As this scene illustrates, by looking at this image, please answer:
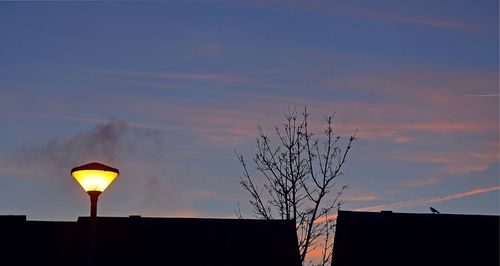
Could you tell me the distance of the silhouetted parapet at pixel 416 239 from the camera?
2445 centimetres

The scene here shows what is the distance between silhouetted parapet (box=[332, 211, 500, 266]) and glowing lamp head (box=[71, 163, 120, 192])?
53.5ft

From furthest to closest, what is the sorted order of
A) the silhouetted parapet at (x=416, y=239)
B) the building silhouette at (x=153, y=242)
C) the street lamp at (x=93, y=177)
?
1. the silhouetted parapet at (x=416, y=239)
2. the building silhouette at (x=153, y=242)
3. the street lamp at (x=93, y=177)

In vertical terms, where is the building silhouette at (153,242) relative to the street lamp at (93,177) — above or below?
above

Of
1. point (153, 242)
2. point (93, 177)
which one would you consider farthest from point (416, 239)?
point (93, 177)

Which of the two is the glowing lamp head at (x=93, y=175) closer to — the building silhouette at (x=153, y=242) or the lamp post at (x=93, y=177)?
the lamp post at (x=93, y=177)

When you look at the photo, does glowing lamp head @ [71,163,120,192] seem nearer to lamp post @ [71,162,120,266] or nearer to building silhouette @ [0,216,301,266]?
lamp post @ [71,162,120,266]

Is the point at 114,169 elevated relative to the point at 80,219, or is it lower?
lower

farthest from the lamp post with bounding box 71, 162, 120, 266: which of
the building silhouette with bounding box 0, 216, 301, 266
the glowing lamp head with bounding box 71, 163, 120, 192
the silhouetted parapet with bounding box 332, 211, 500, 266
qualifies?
the silhouetted parapet with bounding box 332, 211, 500, 266

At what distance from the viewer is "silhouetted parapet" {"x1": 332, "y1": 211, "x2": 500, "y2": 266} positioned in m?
24.5

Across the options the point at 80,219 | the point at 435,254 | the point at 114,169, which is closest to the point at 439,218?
the point at 435,254

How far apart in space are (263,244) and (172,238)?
2961 millimetres

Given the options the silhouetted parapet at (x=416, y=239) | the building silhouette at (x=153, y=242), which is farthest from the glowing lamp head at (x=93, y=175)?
the silhouetted parapet at (x=416, y=239)

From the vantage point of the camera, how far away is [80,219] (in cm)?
2289

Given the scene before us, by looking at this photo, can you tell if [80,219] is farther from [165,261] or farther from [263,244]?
[263,244]
